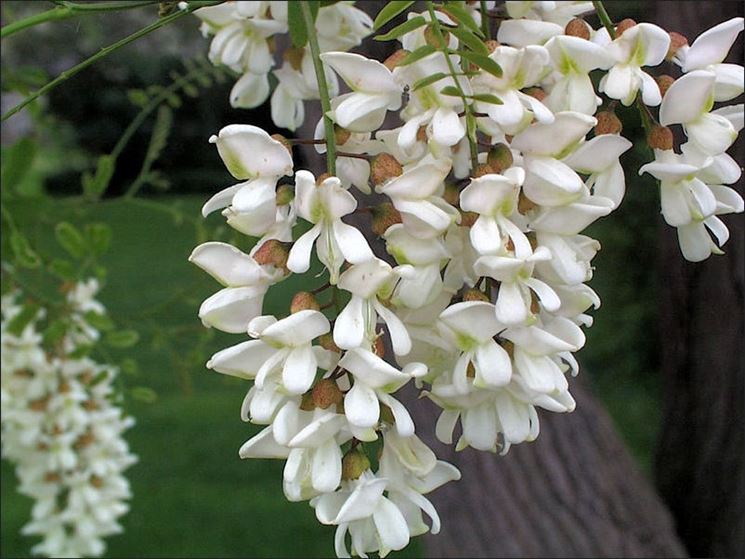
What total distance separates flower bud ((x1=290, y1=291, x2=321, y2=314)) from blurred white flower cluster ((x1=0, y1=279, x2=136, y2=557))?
0.81 m

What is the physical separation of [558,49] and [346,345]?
191 millimetres

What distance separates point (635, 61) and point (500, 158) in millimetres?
100

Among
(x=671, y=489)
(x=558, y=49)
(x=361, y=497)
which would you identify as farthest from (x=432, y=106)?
(x=671, y=489)

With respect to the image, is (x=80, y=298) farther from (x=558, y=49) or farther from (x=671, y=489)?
(x=671, y=489)

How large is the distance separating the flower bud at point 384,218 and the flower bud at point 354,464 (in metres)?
0.11

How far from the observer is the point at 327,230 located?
50cm

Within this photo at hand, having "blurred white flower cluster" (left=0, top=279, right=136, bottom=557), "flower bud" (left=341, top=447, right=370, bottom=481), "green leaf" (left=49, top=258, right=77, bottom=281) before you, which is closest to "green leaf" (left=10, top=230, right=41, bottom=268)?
"green leaf" (left=49, top=258, right=77, bottom=281)

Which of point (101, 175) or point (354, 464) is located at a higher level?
point (101, 175)

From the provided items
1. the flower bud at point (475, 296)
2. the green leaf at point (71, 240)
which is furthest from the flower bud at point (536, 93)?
the green leaf at point (71, 240)

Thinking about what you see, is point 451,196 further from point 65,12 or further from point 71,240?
point 71,240

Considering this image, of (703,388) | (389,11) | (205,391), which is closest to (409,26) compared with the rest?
(389,11)

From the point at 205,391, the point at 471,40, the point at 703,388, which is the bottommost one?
the point at 703,388

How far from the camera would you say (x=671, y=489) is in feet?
6.04

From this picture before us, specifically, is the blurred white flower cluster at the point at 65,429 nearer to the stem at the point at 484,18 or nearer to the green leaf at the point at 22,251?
the green leaf at the point at 22,251
